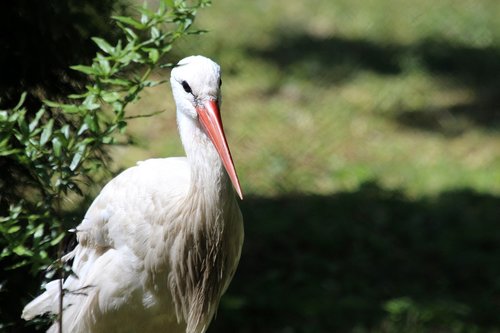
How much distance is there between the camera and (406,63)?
817 centimetres

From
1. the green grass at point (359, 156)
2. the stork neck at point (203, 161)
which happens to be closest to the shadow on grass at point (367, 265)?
the green grass at point (359, 156)

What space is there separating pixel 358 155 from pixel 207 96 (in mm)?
4098

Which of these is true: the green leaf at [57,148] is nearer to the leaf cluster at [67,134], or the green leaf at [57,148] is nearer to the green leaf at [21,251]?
the leaf cluster at [67,134]

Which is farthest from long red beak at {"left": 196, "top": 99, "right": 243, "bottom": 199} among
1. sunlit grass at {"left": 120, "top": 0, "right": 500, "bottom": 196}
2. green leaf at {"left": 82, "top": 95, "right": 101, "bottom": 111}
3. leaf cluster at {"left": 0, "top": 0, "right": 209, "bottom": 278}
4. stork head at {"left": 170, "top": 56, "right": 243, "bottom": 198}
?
sunlit grass at {"left": 120, "top": 0, "right": 500, "bottom": 196}

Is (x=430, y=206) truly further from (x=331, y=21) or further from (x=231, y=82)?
(x=331, y=21)

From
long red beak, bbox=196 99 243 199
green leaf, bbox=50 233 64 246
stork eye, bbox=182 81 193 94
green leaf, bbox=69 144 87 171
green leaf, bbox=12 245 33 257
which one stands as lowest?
long red beak, bbox=196 99 243 199

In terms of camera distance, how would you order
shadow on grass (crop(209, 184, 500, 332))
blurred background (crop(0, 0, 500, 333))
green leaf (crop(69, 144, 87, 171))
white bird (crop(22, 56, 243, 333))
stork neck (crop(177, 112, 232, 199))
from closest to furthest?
green leaf (crop(69, 144, 87, 171)), stork neck (crop(177, 112, 232, 199)), white bird (crop(22, 56, 243, 333)), shadow on grass (crop(209, 184, 500, 332)), blurred background (crop(0, 0, 500, 333))

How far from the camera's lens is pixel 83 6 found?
10.8 ft

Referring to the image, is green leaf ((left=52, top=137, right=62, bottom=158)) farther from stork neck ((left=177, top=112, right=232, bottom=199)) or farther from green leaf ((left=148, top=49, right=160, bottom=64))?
stork neck ((left=177, top=112, right=232, bottom=199))

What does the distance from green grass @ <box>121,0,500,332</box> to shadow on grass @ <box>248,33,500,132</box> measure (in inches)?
0.7

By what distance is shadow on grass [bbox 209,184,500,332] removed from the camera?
15.1 ft

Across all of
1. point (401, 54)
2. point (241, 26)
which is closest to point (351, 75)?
point (401, 54)

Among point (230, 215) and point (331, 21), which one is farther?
point (331, 21)

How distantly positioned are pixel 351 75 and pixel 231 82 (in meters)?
1.05
